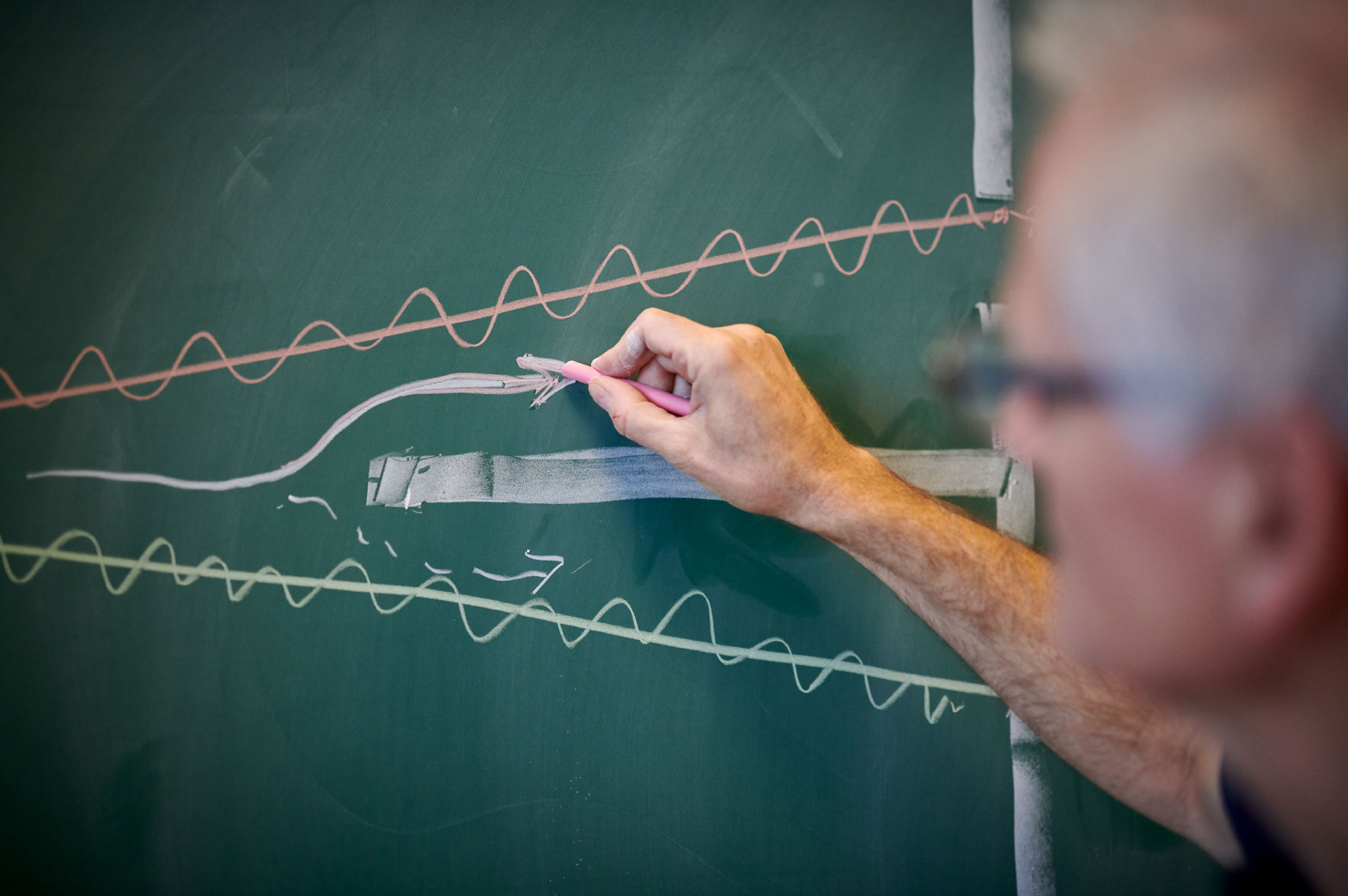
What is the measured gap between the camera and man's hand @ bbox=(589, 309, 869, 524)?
2.42ft

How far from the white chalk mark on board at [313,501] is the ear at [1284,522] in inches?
31.2

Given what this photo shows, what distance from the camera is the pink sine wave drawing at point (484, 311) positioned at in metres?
0.76

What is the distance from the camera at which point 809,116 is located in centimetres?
88

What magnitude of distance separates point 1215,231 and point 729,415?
43 centimetres

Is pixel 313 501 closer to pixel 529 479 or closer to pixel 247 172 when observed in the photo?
pixel 529 479

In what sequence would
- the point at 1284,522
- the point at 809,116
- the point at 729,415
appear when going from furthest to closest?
the point at 809,116, the point at 729,415, the point at 1284,522

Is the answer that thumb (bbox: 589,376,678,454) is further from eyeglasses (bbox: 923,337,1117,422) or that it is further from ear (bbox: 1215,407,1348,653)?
ear (bbox: 1215,407,1348,653)

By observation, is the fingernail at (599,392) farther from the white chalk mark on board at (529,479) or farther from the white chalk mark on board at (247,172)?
the white chalk mark on board at (247,172)

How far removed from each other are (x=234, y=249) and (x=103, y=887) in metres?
0.70

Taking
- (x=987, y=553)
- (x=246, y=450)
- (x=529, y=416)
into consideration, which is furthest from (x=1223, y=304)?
(x=246, y=450)

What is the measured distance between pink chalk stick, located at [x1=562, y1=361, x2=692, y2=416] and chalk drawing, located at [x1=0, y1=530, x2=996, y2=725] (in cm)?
22

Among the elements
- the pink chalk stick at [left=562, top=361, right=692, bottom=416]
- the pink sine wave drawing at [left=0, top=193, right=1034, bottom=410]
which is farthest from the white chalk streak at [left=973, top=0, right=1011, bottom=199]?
the pink chalk stick at [left=562, top=361, right=692, bottom=416]

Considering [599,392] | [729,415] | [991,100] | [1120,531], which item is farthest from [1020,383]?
[991,100]

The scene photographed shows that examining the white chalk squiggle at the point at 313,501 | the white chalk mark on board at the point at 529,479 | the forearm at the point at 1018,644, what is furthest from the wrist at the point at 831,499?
the white chalk squiggle at the point at 313,501
